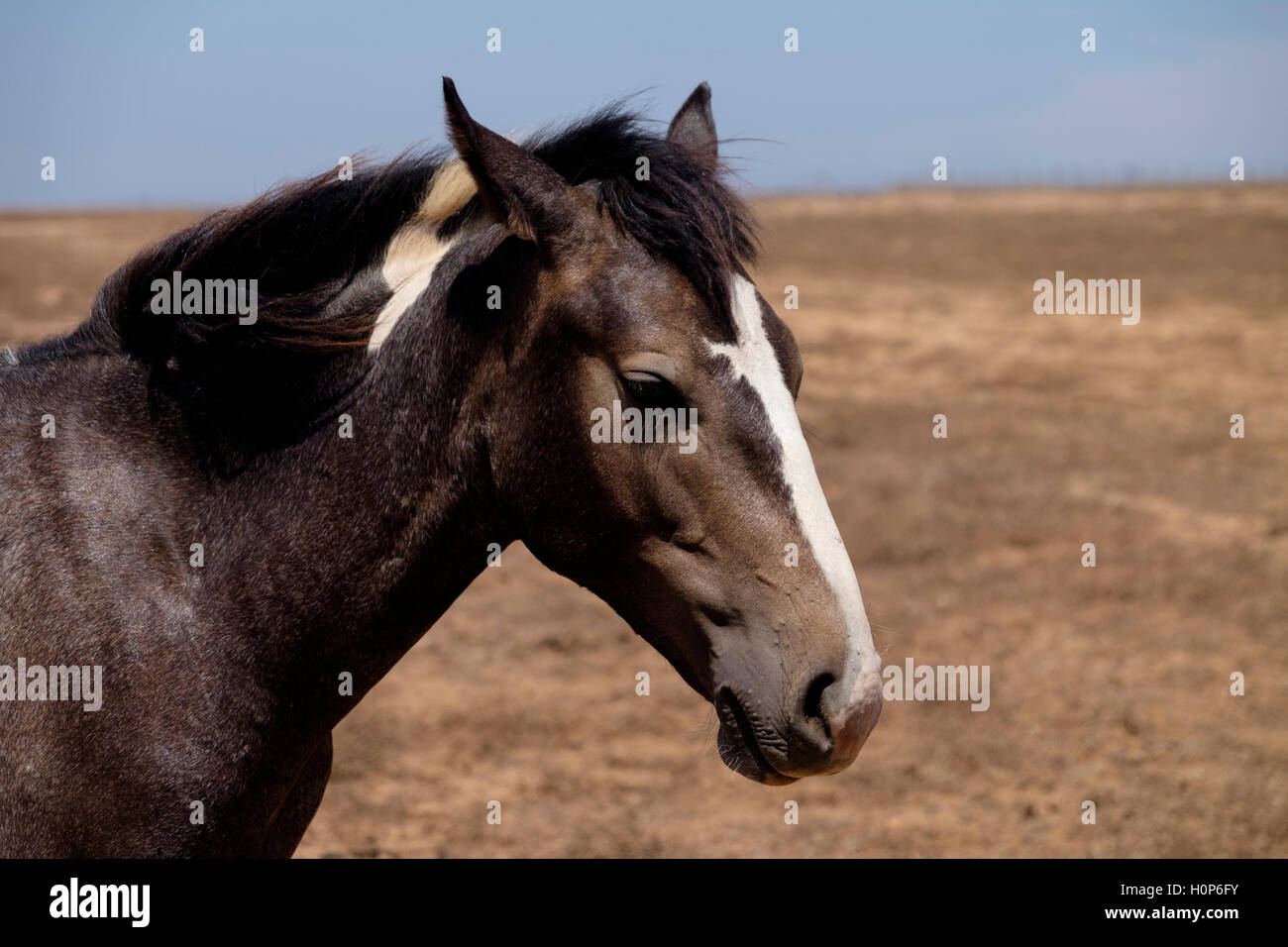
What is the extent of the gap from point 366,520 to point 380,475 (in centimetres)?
10

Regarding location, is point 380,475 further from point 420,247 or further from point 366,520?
point 420,247

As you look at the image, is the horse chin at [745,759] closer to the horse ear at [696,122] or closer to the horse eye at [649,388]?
the horse eye at [649,388]

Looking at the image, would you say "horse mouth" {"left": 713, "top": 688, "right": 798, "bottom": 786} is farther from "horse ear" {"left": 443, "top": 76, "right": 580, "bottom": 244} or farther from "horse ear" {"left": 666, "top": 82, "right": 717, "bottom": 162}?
"horse ear" {"left": 666, "top": 82, "right": 717, "bottom": 162}

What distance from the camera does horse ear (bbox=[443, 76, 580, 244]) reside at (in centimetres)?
229

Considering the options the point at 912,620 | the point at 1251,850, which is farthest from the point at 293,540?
the point at 912,620

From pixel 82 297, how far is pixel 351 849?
64.7 ft

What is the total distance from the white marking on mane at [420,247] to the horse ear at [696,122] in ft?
2.14

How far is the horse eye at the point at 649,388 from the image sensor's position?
7.55 feet

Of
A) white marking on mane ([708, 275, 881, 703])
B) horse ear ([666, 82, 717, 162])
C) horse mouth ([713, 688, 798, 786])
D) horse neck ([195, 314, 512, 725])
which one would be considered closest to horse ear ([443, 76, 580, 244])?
horse neck ([195, 314, 512, 725])

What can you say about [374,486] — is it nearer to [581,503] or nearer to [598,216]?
[581,503]

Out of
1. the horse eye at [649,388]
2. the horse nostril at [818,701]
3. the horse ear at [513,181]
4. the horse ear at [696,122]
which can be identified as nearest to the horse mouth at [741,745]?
the horse nostril at [818,701]

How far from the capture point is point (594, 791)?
6289 mm

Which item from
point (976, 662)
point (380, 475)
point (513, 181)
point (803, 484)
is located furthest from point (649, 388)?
point (976, 662)

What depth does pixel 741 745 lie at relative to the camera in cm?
233
